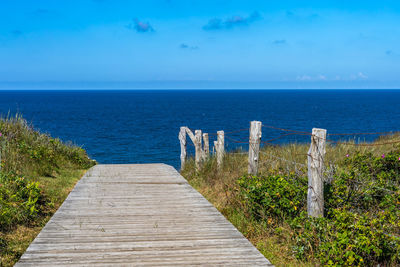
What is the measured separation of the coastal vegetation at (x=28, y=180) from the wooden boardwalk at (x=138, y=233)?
0.48 metres

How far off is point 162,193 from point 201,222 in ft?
7.96

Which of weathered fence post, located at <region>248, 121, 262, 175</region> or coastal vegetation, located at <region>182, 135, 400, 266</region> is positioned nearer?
coastal vegetation, located at <region>182, 135, 400, 266</region>

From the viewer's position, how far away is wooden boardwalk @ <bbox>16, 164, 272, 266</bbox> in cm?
468

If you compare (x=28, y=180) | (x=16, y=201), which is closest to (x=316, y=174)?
(x=16, y=201)

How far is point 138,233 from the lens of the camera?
18.5 ft

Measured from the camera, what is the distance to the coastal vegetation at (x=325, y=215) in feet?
15.6

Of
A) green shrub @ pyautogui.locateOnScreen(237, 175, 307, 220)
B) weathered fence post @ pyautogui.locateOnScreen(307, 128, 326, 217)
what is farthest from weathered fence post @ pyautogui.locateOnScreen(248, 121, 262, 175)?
weathered fence post @ pyautogui.locateOnScreen(307, 128, 326, 217)

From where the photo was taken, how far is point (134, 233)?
5.64 m

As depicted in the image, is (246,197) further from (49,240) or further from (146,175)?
(146,175)

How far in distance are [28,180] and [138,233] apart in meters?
3.79

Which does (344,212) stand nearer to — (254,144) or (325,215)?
(325,215)

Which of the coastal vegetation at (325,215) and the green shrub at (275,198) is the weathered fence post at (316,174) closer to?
the coastal vegetation at (325,215)

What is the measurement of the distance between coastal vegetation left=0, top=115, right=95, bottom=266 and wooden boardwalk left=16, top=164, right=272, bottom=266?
1.56 ft

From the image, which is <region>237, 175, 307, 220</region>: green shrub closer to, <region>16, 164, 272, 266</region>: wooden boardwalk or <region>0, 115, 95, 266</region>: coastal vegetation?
<region>16, 164, 272, 266</region>: wooden boardwalk
